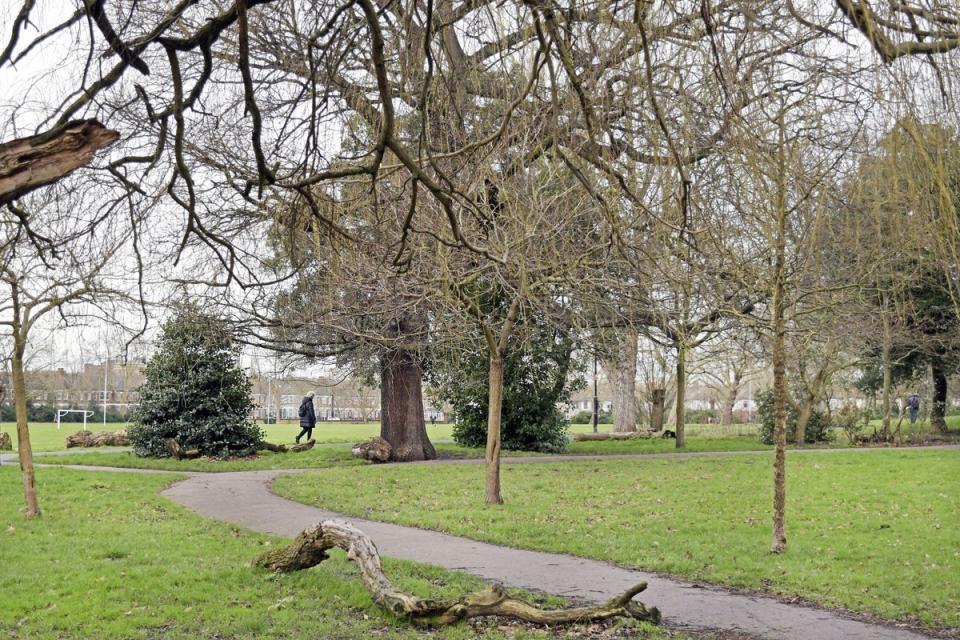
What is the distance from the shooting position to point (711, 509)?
13047 mm

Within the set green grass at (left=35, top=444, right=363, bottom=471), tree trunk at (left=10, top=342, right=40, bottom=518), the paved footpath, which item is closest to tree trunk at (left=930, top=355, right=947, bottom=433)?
green grass at (left=35, top=444, right=363, bottom=471)

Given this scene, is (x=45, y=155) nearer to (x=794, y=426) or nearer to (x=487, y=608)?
(x=487, y=608)

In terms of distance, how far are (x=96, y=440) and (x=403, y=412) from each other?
10.9m

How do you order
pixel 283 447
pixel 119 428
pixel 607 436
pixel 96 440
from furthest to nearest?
pixel 119 428 → pixel 607 436 → pixel 96 440 → pixel 283 447

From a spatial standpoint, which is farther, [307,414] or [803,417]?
[307,414]

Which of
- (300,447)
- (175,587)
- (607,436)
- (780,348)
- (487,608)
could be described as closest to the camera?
(487,608)

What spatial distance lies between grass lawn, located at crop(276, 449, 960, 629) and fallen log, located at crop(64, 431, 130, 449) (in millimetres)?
11293

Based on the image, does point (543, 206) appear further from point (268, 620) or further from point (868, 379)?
point (868, 379)

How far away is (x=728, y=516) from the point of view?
12.4 meters

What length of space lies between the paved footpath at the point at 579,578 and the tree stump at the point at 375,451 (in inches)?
299

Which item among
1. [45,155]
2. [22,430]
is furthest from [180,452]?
[45,155]

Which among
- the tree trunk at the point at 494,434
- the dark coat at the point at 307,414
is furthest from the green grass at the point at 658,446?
the tree trunk at the point at 494,434

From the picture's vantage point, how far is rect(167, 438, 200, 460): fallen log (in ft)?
74.2

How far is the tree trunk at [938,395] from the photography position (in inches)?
1178
